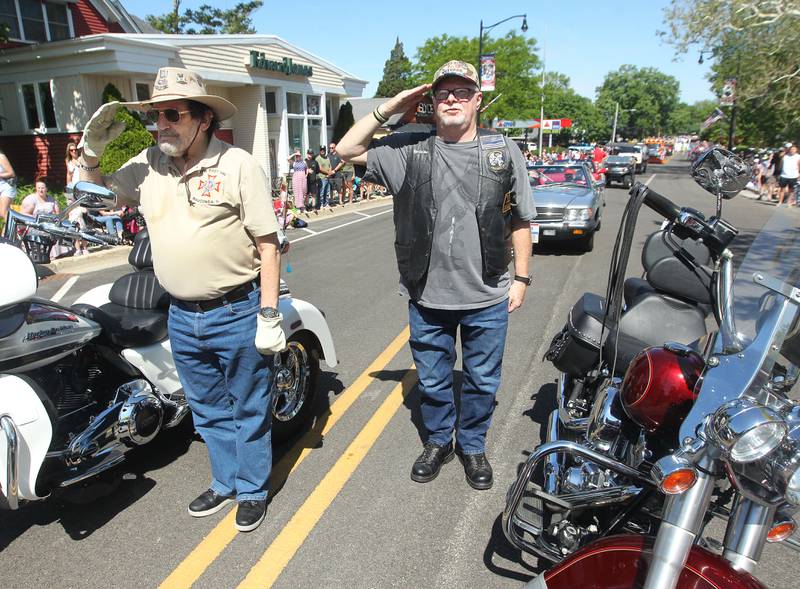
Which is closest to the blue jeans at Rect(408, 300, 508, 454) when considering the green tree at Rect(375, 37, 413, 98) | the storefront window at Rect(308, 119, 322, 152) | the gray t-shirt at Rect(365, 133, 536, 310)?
the gray t-shirt at Rect(365, 133, 536, 310)

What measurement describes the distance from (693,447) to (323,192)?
1778 centimetres

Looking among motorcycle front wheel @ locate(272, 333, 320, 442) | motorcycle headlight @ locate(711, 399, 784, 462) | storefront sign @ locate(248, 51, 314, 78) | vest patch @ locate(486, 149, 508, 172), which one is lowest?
motorcycle front wheel @ locate(272, 333, 320, 442)

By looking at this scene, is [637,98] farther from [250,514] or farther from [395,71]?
[250,514]

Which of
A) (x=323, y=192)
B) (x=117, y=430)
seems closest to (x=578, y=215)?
(x=117, y=430)

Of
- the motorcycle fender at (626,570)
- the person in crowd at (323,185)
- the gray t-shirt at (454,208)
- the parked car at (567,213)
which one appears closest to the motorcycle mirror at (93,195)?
the gray t-shirt at (454,208)

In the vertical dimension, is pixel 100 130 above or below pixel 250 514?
above

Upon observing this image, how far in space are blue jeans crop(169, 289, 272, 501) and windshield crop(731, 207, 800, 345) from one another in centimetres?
204

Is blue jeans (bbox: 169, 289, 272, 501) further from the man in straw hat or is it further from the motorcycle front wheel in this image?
the motorcycle front wheel

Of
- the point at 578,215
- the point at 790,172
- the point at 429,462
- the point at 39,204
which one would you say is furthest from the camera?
the point at 790,172

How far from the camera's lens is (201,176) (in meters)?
2.58

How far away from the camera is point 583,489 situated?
2.12 meters

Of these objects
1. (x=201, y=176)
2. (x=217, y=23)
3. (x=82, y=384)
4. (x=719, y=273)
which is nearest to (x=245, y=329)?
(x=201, y=176)

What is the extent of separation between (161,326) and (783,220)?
314 cm

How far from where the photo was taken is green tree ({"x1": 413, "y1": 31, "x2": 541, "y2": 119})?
39.4 meters
